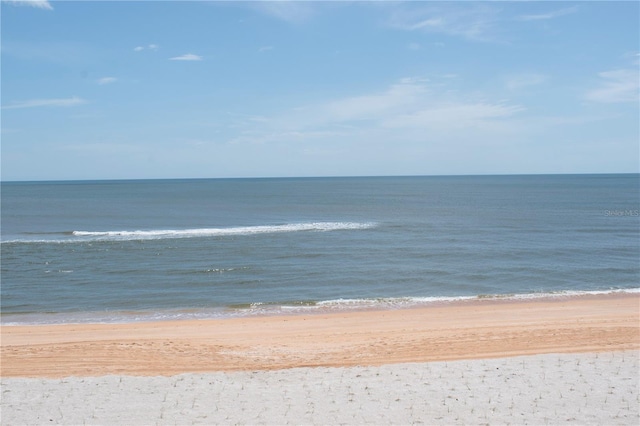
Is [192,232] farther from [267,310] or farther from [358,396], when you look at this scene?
[358,396]

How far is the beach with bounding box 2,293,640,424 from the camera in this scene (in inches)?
392

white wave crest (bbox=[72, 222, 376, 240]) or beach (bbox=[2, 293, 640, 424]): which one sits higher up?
white wave crest (bbox=[72, 222, 376, 240])

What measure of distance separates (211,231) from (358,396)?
120ft

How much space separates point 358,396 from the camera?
1076 centimetres

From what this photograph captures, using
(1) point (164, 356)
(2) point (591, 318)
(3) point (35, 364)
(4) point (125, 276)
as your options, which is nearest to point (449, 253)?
(2) point (591, 318)

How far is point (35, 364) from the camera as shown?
14000 millimetres

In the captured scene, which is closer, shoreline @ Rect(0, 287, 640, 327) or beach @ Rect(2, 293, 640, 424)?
beach @ Rect(2, 293, 640, 424)

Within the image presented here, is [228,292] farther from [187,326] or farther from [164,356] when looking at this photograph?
[164,356]

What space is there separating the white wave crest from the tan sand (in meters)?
23.6

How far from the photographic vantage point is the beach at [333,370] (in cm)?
996

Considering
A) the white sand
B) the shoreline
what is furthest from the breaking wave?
the white sand

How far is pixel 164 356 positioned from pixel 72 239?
29.9 m

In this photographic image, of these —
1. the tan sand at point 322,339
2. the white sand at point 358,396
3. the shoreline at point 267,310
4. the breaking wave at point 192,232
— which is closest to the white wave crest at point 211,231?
the breaking wave at point 192,232

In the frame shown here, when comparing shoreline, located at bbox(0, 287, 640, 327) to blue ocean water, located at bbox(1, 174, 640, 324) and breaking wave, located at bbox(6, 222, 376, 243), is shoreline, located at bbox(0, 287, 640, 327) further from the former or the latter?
breaking wave, located at bbox(6, 222, 376, 243)
